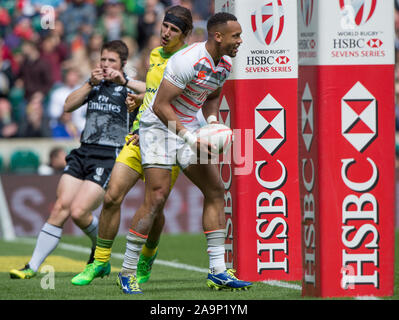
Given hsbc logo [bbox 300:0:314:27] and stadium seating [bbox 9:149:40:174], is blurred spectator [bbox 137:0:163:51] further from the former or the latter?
hsbc logo [bbox 300:0:314:27]

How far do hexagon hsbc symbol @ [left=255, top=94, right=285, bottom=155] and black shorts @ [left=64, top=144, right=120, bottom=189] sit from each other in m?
1.57

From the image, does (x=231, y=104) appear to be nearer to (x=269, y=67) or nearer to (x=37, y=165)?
(x=269, y=67)

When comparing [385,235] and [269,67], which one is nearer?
[385,235]

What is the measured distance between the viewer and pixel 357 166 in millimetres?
7000

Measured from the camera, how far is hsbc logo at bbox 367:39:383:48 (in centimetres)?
695

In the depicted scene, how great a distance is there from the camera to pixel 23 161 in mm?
16234

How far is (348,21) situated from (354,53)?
23cm

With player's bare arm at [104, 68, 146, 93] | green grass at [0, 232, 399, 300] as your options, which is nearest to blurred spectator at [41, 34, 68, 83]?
green grass at [0, 232, 399, 300]

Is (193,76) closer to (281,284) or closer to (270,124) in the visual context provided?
(270,124)

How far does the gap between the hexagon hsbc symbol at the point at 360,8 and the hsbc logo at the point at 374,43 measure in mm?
144

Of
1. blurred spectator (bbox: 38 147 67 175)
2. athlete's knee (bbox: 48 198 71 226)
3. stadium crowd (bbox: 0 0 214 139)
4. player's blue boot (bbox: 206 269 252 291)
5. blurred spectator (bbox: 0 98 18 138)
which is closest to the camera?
player's blue boot (bbox: 206 269 252 291)

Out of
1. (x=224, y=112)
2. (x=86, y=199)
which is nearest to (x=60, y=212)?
(x=86, y=199)

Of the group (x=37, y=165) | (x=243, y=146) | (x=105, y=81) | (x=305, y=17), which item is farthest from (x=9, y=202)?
(x=305, y=17)

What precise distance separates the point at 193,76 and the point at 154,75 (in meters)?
0.89
